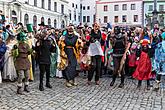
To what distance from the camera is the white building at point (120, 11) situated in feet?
241

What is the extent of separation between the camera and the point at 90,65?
414 inches

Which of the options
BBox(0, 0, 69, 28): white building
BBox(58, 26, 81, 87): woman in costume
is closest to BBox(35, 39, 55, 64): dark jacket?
BBox(58, 26, 81, 87): woman in costume

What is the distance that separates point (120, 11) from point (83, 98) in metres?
68.7

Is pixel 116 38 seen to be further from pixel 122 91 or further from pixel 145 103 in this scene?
pixel 145 103

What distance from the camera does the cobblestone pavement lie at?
7352mm

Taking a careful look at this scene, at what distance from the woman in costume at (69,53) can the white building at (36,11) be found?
74.8 ft

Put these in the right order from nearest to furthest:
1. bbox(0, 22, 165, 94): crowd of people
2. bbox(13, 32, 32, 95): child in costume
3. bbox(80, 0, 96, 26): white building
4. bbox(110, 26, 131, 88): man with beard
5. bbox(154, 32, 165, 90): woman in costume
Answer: bbox(13, 32, 32, 95): child in costume → bbox(0, 22, 165, 94): crowd of people → bbox(154, 32, 165, 90): woman in costume → bbox(110, 26, 131, 88): man with beard → bbox(80, 0, 96, 26): white building

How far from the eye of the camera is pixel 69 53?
10.2 metres

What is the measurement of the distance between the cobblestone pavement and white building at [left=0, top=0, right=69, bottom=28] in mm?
23822

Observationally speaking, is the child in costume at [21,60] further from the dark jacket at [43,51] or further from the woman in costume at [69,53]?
the woman in costume at [69,53]

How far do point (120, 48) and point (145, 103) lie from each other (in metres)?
2.59

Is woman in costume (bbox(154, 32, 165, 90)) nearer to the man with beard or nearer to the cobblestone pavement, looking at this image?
the cobblestone pavement

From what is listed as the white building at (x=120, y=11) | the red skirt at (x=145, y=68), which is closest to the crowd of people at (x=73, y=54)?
the red skirt at (x=145, y=68)

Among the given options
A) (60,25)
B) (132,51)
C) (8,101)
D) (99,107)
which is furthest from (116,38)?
(60,25)
